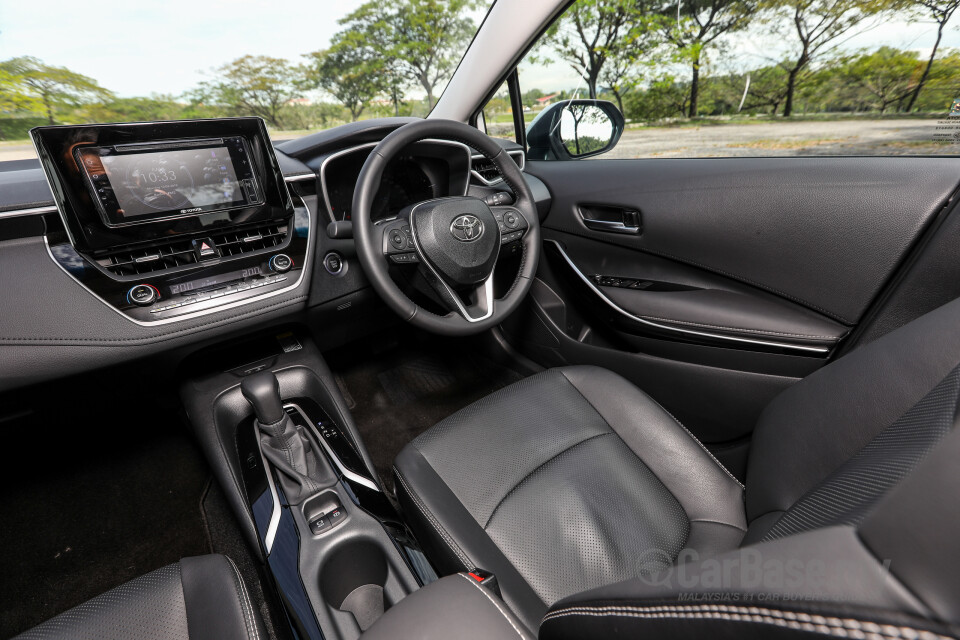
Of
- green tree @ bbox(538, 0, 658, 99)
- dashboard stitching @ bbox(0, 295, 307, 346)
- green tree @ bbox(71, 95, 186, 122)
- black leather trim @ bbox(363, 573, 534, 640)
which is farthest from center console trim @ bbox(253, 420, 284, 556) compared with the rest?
green tree @ bbox(538, 0, 658, 99)

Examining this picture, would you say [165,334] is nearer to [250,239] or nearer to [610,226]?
[250,239]

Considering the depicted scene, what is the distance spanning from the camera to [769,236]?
1.29 metres

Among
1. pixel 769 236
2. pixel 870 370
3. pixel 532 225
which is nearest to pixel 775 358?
pixel 769 236

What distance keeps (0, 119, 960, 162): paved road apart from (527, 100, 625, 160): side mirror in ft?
0.29

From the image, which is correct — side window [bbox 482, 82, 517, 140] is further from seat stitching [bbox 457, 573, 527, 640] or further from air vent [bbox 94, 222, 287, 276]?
→ seat stitching [bbox 457, 573, 527, 640]

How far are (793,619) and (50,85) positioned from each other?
5.57 ft

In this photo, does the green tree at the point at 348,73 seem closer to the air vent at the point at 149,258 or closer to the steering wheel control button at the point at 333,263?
the steering wheel control button at the point at 333,263

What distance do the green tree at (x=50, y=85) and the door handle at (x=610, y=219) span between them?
1441 mm

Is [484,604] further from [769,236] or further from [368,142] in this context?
[368,142]

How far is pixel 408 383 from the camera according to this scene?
2.11m

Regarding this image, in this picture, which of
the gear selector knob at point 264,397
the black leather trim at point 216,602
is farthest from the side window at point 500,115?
the black leather trim at point 216,602

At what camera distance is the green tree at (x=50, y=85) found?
112 centimetres

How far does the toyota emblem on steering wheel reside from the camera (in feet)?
4.21

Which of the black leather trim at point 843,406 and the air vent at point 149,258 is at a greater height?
the air vent at point 149,258
